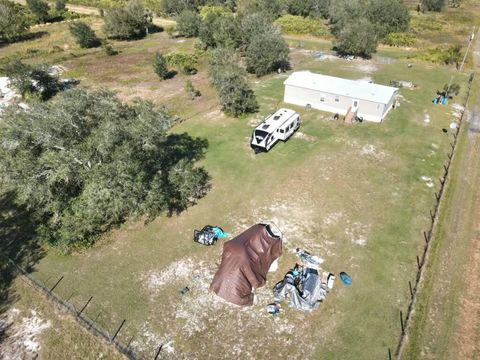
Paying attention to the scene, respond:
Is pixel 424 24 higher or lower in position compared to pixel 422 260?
higher

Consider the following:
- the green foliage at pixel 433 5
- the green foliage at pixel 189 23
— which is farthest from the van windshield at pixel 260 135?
the green foliage at pixel 433 5

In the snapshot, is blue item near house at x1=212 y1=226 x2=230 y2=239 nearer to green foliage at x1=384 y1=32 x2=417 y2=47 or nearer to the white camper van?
the white camper van

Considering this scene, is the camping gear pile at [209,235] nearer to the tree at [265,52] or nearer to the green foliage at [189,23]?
the tree at [265,52]

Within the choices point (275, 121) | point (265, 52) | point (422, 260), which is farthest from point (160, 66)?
point (422, 260)

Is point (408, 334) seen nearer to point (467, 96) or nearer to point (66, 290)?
point (66, 290)

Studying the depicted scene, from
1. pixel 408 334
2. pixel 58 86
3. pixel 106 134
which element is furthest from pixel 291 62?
pixel 408 334

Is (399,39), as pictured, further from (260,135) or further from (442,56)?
(260,135)
